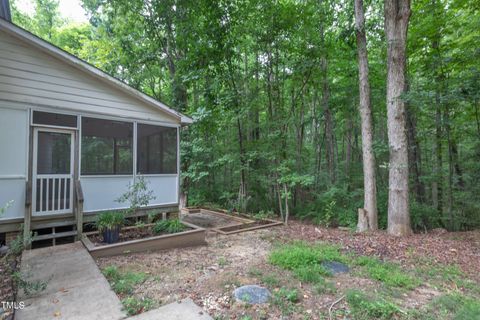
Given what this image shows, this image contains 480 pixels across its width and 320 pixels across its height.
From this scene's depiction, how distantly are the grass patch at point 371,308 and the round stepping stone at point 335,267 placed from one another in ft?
2.79

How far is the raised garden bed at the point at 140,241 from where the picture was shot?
4.07m

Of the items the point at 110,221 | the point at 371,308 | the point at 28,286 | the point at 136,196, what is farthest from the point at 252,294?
the point at 136,196

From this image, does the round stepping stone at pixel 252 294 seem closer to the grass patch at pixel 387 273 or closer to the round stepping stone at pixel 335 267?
the round stepping stone at pixel 335 267

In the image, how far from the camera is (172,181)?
6336mm

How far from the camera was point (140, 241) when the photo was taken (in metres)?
4.35

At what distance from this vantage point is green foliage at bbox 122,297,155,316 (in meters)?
2.43

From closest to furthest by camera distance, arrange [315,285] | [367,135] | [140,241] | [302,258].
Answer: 1. [315,285]
2. [302,258]
3. [140,241]
4. [367,135]

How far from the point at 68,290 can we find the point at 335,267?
11.8 feet

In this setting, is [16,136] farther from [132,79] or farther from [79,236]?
[132,79]

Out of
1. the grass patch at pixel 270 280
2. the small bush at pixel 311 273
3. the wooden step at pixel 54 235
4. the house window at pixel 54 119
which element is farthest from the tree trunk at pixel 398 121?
the house window at pixel 54 119

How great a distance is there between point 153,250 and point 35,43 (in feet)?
14.7

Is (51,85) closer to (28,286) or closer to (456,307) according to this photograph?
(28,286)

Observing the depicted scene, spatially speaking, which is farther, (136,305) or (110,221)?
(110,221)

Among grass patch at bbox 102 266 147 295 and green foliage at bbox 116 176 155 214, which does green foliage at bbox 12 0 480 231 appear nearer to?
green foliage at bbox 116 176 155 214
